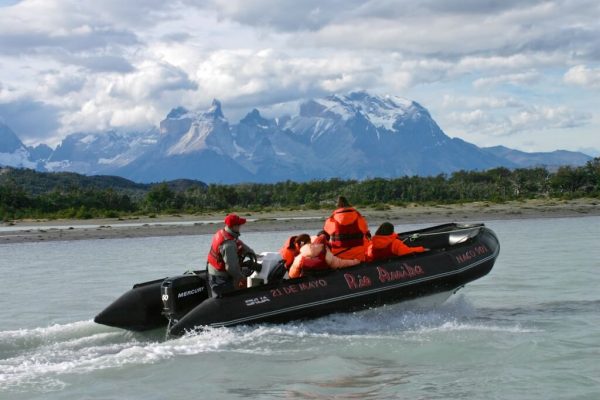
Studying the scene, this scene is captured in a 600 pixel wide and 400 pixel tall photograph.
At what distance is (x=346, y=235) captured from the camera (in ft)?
34.4

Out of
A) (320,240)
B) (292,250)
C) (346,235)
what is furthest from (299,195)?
(320,240)

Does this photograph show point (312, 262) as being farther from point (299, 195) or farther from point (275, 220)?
point (299, 195)

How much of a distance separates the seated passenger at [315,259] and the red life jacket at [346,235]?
248 millimetres

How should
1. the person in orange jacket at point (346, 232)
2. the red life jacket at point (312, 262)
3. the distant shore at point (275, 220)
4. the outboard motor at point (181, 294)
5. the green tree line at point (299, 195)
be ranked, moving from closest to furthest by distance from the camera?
the outboard motor at point (181, 294)
the red life jacket at point (312, 262)
the person in orange jacket at point (346, 232)
the distant shore at point (275, 220)
the green tree line at point (299, 195)

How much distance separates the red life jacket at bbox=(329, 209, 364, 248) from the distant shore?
776 inches

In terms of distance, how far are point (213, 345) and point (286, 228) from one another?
2299 cm

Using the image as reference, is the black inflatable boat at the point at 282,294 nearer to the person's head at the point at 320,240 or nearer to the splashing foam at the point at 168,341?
the splashing foam at the point at 168,341

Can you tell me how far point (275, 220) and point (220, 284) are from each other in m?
25.7

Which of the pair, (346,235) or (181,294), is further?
(346,235)

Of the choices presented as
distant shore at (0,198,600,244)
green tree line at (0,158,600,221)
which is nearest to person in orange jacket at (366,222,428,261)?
distant shore at (0,198,600,244)

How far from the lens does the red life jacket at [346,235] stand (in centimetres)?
1044

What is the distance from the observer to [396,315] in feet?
34.1

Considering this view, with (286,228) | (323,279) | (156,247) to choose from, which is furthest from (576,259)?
(286,228)

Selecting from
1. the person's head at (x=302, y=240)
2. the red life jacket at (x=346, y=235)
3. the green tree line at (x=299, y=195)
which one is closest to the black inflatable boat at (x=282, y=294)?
the person's head at (x=302, y=240)
